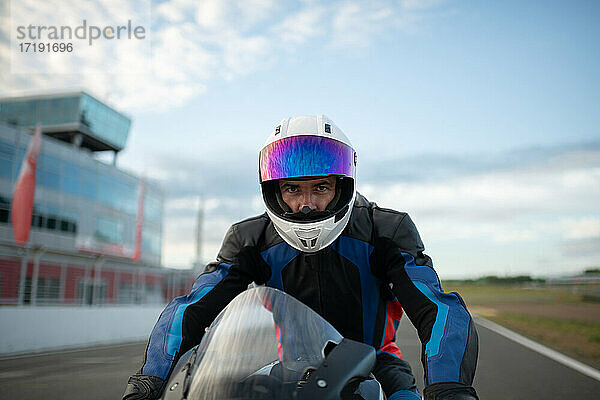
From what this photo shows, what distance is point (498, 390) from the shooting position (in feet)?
22.2

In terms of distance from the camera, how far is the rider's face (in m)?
2.85

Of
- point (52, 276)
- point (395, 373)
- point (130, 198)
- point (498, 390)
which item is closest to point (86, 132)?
point (130, 198)

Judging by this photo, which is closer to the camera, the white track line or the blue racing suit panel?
the blue racing suit panel

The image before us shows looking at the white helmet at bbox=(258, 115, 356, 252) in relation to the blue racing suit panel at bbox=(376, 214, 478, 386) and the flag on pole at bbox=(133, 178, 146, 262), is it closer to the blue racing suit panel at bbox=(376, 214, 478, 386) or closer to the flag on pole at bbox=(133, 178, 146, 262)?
the blue racing suit panel at bbox=(376, 214, 478, 386)

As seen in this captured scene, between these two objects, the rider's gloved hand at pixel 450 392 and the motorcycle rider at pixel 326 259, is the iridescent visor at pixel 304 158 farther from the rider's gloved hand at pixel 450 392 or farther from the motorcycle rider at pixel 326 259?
the rider's gloved hand at pixel 450 392

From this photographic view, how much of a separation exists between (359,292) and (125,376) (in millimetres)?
6066

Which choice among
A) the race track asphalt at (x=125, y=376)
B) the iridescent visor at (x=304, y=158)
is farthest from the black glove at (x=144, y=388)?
the race track asphalt at (x=125, y=376)

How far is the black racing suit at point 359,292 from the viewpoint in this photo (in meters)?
2.21

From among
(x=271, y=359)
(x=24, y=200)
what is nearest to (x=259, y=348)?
(x=271, y=359)

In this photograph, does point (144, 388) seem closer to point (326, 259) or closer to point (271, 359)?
point (271, 359)

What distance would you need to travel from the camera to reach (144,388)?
199 centimetres

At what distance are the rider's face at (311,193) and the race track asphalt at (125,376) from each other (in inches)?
173

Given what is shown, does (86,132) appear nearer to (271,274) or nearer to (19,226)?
(19,226)

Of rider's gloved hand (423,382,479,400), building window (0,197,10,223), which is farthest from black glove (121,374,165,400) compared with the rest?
building window (0,197,10,223)
